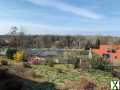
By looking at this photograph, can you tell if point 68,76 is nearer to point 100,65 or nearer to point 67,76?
point 67,76

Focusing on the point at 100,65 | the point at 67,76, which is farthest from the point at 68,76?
the point at 100,65

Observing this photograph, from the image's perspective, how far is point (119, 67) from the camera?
37656mm

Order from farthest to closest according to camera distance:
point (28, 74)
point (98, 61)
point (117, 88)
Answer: point (98, 61) < point (28, 74) < point (117, 88)

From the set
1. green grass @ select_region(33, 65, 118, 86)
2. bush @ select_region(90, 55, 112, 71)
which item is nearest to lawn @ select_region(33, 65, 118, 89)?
green grass @ select_region(33, 65, 118, 86)

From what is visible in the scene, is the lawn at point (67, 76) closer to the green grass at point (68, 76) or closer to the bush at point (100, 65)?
the green grass at point (68, 76)

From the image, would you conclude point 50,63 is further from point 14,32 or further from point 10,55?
point 14,32

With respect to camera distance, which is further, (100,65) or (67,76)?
(100,65)

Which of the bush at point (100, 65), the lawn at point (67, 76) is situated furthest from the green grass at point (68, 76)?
the bush at point (100, 65)

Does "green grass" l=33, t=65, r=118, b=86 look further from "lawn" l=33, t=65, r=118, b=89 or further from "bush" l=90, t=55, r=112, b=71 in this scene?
"bush" l=90, t=55, r=112, b=71

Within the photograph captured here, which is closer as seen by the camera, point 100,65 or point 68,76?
point 68,76

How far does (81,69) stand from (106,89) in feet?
50.8

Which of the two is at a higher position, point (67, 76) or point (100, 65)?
point (100, 65)

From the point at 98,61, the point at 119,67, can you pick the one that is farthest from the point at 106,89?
the point at 119,67

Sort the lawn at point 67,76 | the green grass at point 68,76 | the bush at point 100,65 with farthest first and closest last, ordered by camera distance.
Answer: the bush at point 100,65 → the green grass at point 68,76 → the lawn at point 67,76
